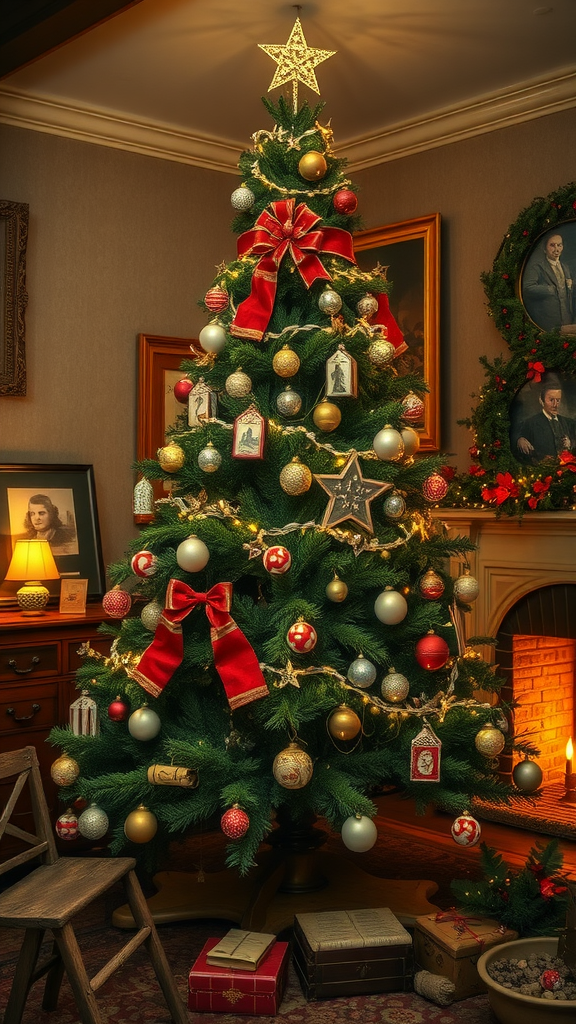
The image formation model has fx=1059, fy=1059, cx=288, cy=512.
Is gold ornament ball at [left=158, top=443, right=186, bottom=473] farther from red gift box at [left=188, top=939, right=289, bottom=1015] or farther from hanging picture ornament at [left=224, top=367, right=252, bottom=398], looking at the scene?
red gift box at [left=188, top=939, right=289, bottom=1015]

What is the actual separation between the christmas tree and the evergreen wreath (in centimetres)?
106

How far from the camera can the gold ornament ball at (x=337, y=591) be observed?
113 inches

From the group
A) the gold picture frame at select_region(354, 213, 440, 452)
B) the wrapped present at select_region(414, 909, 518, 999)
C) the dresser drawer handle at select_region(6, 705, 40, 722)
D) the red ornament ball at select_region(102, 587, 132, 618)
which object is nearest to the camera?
the wrapped present at select_region(414, 909, 518, 999)

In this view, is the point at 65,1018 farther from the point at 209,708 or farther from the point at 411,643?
the point at 411,643

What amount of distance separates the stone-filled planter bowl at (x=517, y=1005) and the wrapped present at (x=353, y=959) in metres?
0.25

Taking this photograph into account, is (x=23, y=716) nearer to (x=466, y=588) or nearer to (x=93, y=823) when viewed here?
(x=93, y=823)

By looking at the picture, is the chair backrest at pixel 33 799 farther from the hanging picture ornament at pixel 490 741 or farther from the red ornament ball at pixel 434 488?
the red ornament ball at pixel 434 488

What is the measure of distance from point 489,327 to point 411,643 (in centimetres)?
204

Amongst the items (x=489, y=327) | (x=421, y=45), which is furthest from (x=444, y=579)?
(x=421, y=45)

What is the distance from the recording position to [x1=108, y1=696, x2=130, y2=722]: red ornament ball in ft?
9.95

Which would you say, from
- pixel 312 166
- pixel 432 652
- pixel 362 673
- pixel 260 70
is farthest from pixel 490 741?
pixel 260 70

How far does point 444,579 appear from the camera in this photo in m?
3.15

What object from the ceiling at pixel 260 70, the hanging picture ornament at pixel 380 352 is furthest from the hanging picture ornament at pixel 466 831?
the ceiling at pixel 260 70

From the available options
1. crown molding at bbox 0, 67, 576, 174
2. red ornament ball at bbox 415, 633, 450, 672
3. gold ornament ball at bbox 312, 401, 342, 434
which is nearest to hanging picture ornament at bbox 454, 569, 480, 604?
red ornament ball at bbox 415, 633, 450, 672
